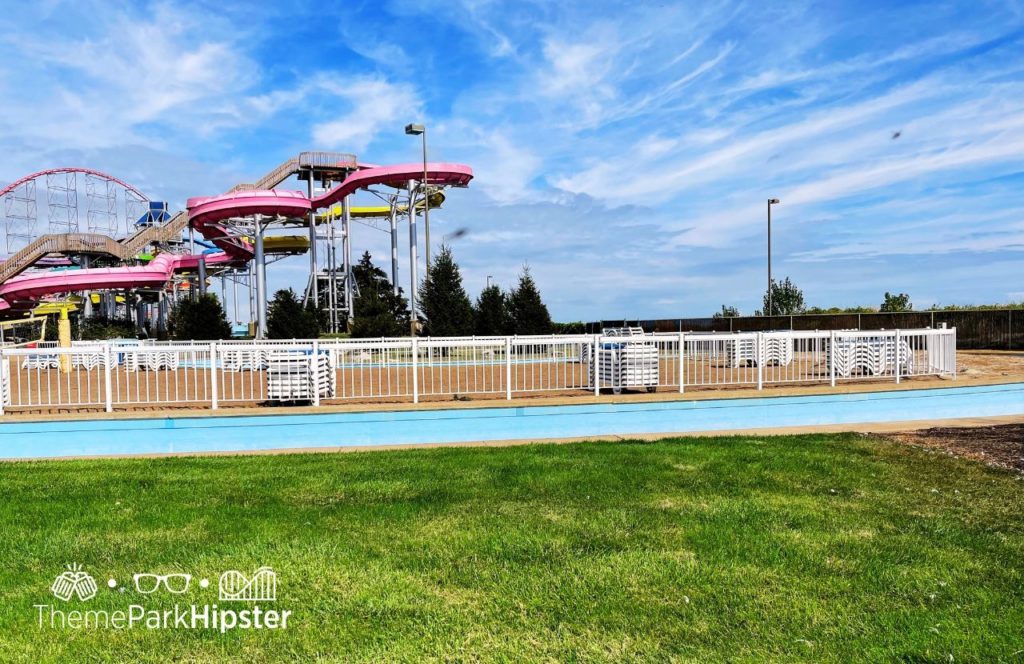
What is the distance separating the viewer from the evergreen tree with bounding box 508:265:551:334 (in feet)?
101

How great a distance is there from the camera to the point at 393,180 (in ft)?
119

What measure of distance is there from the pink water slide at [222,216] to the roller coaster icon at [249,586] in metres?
32.1

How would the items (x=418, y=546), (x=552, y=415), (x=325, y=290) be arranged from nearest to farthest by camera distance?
(x=418, y=546), (x=552, y=415), (x=325, y=290)

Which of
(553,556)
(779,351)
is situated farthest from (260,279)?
(553,556)

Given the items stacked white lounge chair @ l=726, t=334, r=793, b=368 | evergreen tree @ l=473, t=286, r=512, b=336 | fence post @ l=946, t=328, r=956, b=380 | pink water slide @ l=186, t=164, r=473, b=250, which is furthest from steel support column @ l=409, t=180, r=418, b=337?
fence post @ l=946, t=328, r=956, b=380

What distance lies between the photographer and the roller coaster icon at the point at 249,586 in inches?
148

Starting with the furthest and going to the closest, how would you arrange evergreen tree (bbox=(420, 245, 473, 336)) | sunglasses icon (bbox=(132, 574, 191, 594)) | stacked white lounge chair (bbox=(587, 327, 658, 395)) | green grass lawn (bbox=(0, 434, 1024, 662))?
evergreen tree (bbox=(420, 245, 473, 336)) → stacked white lounge chair (bbox=(587, 327, 658, 395)) → sunglasses icon (bbox=(132, 574, 191, 594)) → green grass lawn (bbox=(0, 434, 1024, 662))

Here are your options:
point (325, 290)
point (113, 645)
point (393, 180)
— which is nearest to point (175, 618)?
point (113, 645)

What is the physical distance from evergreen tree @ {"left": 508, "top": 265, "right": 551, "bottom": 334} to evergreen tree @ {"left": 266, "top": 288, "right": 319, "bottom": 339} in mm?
9202

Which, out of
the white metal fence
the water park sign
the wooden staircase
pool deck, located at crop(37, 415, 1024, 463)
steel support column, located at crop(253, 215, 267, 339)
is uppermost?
the wooden staircase

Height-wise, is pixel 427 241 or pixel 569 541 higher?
pixel 427 241

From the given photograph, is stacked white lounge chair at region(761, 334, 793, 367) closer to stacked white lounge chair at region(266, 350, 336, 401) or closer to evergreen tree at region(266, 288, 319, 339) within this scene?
stacked white lounge chair at region(266, 350, 336, 401)

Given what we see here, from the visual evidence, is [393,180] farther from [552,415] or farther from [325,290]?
[552,415]

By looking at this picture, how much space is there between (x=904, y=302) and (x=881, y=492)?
4075 cm
